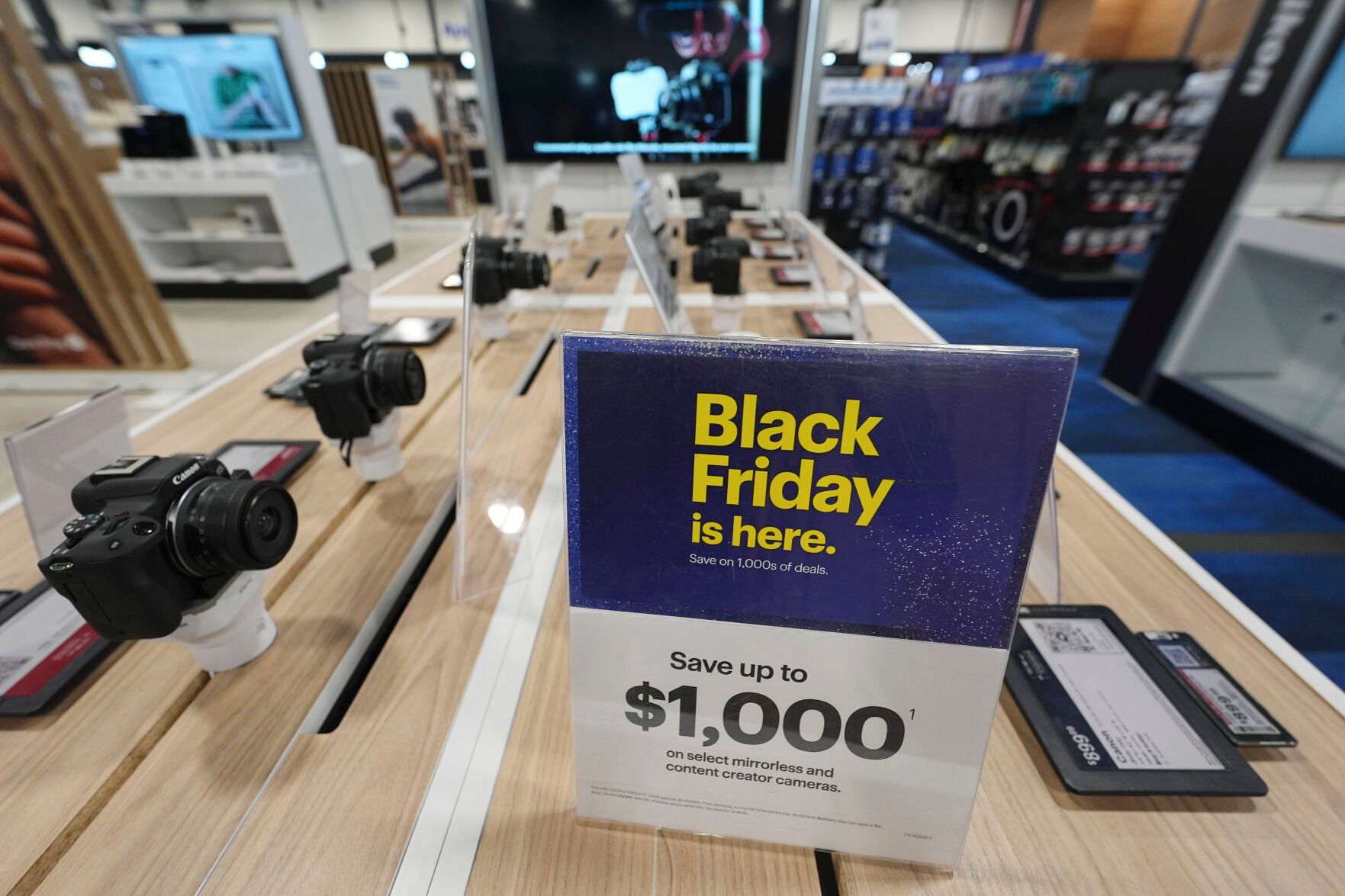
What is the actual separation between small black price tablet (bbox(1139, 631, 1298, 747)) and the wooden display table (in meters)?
0.02

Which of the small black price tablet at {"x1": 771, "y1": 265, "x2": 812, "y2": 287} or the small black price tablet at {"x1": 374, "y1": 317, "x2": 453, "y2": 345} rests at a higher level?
the small black price tablet at {"x1": 771, "y1": 265, "x2": 812, "y2": 287}

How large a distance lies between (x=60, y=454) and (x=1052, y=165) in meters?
5.87

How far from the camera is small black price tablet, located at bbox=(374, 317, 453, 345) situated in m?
1.40

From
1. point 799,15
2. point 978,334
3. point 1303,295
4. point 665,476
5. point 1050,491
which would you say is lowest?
point 978,334

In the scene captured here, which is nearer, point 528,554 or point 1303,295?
point 528,554

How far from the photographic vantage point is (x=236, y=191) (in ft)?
12.1

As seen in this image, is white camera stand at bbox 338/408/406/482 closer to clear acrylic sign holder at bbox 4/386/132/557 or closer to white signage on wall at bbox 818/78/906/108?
clear acrylic sign holder at bbox 4/386/132/557

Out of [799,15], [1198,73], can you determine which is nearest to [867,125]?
[799,15]

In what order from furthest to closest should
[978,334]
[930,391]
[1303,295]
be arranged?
1. [978,334]
2. [1303,295]
3. [930,391]

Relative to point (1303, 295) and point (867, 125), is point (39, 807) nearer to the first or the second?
point (1303, 295)

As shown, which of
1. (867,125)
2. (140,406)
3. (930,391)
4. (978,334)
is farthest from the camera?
(867,125)

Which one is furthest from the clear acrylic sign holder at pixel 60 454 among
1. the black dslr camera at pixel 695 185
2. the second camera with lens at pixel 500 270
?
the black dslr camera at pixel 695 185

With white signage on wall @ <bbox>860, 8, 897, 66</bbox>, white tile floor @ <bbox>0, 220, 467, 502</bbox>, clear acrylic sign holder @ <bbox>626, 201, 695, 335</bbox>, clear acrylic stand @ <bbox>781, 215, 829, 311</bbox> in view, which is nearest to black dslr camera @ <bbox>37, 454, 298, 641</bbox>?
clear acrylic sign holder @ <bbox>626, 201, 695, 335</bbox>

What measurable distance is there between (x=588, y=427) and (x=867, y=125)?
513cm
